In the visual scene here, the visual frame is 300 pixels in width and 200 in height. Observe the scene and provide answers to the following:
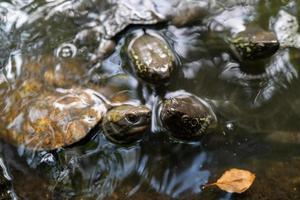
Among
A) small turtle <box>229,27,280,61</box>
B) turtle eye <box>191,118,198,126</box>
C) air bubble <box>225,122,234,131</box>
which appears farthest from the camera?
small turtle <box>229,27,280,61</box>

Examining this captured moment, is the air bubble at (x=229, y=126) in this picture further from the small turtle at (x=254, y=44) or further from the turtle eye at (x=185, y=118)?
the small turtle at (x=254, y=44)

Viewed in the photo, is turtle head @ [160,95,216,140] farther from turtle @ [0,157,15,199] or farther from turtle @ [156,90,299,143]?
turtle @ [0,157,15,199]

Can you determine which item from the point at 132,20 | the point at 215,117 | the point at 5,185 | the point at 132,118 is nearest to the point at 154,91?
the point at 132,118

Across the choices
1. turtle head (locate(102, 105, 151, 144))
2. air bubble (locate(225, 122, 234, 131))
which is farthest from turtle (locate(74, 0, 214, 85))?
air bubble (locate(225, 122, 234, 131))

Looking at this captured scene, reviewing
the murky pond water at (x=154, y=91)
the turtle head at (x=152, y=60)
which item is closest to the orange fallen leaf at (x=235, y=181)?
the murky pond water at (x=154, y=91)

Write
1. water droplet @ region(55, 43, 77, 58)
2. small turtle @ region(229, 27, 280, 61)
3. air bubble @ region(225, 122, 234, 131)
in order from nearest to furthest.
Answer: air bubble @ region(225, 122, 234, 131) < small turtle @ region(229, 27, 280, 61) < water droplet @ region(55, 43, 77, 58)

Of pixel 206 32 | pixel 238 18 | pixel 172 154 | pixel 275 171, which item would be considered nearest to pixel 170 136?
pixel 172 154
